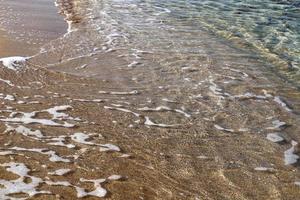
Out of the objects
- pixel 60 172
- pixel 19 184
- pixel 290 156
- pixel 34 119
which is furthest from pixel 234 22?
pixel 19 184

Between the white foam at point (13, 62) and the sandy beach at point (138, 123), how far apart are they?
0.11 feet

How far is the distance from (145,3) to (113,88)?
27.3ft

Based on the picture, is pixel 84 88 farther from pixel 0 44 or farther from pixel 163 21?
pixel 163 21

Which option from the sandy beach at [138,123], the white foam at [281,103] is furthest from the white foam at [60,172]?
the white foam at [281,103]

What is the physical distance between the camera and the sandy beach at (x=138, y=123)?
413 centimetres

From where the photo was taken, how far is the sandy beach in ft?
13.5

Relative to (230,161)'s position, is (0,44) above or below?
above

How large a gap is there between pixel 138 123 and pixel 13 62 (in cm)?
307

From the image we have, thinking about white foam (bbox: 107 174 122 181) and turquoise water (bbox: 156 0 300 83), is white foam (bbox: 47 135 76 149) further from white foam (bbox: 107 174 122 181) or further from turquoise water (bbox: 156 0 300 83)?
turquoise water (bbox: 156 0 300 83)

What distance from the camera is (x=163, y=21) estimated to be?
11617 millimetres

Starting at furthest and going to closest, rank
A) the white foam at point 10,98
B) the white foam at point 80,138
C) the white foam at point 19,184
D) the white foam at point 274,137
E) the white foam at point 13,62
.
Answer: the white foam at point 13,62 → the white foam at point 10,98 → the white foam at point 274,137 → the white foam at point 80,138 → the white foam at point 19,184

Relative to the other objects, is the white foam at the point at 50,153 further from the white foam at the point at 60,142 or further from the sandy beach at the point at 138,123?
the white foam at the point at 60,142

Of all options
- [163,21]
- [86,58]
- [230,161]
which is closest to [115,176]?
[230,161]

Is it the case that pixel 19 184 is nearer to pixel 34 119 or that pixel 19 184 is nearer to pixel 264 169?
pixel 34 119
